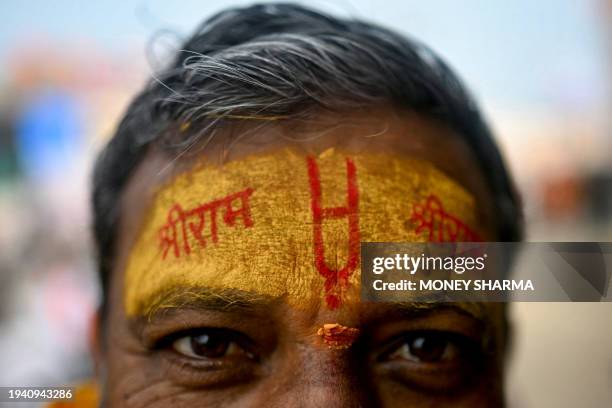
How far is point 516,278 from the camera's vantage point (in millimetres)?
1123

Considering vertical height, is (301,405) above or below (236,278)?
below

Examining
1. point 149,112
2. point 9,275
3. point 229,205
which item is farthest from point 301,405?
point 9,275

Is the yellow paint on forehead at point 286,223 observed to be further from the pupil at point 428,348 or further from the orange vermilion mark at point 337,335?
the pupil at point 428,348

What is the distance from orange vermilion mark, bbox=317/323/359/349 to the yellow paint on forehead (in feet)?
0.12

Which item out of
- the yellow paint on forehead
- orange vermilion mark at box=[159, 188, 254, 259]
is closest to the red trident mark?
the yellow paint on forehead

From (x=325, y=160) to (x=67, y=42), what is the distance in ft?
2.97

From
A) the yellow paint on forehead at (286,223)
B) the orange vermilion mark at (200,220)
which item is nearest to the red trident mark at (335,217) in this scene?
the yellow paint on forehead at (286,223)

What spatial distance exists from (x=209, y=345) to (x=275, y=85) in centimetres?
47

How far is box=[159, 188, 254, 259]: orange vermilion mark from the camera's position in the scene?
37.4 inches

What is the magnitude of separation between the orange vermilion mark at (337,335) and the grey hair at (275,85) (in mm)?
368

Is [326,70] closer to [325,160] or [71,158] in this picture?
[325,160]

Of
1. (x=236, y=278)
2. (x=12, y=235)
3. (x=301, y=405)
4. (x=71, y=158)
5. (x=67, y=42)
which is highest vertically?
(x=67, y=42)

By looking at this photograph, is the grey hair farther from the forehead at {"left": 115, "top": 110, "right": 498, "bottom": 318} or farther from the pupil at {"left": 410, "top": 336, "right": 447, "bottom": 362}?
the pupil at {"left": 410, "top": 336, "right": 447, "bottom": 362}

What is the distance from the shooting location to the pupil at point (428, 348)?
991 millimetres
